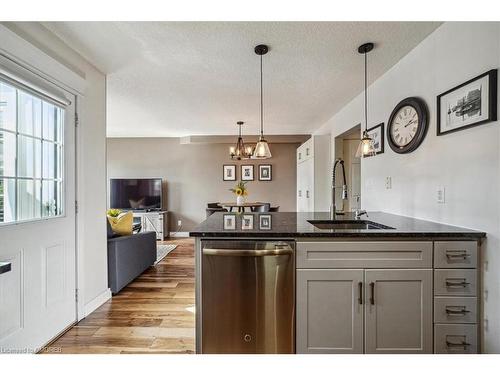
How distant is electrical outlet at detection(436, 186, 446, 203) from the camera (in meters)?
1.84

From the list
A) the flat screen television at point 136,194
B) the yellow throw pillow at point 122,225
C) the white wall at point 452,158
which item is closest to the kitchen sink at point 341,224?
the white wall at point 452,158

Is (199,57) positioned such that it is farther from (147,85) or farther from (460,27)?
(460,27)

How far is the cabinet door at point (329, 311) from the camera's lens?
59.9 inches


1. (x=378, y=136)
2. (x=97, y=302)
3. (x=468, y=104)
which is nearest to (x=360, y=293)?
(x=468, y=104)

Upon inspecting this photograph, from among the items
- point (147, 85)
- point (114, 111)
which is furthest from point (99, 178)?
point (114, 111)

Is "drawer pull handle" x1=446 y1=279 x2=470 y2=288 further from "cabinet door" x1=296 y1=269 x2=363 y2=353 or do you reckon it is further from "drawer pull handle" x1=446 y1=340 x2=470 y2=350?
"cabinet door" x1=296 y1=269 x2=363 y2=353

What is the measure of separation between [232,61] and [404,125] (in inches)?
64.7

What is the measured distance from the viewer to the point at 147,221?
19.3 feet

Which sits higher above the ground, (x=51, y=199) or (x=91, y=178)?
(x=91, y=178)

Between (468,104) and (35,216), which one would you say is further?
(35,216)

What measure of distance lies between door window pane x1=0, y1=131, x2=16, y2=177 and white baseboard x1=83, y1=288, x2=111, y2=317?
1.36 m

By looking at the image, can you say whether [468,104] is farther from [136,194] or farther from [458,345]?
[136,194]

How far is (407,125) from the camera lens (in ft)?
7.30

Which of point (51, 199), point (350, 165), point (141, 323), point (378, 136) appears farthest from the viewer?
point (350, 165)
